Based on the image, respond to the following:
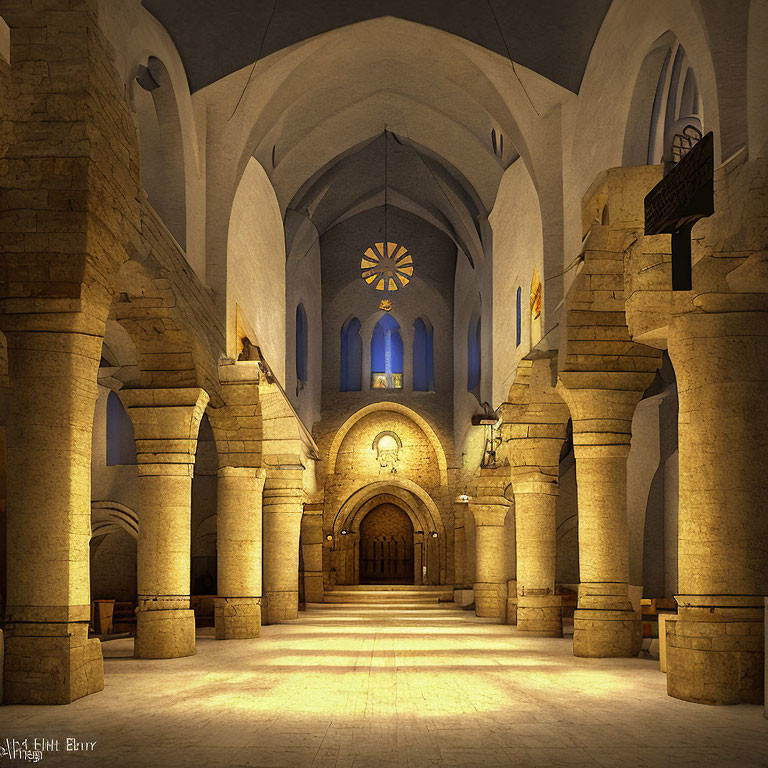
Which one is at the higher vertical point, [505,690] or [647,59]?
[647,59]

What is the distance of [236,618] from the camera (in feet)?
56.7

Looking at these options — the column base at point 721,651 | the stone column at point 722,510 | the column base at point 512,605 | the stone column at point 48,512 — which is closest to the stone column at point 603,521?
the stone column at point 722,510

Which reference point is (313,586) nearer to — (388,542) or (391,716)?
(388,542)

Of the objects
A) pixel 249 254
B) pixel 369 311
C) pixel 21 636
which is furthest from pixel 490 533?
pixel 21 636

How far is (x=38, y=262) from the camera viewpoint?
30.3 feet

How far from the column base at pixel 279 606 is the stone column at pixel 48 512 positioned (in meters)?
13.0

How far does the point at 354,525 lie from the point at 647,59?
84.6ft

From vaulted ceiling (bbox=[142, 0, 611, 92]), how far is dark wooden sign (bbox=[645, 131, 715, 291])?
6439 mm

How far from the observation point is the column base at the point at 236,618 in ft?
56.6

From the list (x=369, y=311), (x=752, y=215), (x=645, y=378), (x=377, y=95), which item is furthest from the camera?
(x=369, y=311)

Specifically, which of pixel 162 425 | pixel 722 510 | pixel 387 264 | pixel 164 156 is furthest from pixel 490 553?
pixel 722 510

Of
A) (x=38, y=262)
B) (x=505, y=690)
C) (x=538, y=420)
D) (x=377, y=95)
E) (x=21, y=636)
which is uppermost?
(x=377, y=95)

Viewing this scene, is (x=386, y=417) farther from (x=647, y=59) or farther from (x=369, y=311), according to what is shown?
(x=647, y=59)

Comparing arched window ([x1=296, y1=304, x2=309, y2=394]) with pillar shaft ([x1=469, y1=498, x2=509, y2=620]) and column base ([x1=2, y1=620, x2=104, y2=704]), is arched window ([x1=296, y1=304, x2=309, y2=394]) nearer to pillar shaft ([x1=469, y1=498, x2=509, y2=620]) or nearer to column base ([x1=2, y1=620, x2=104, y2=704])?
pillar shaft ([x1=469, y1=498, x2=509, y2=620])
